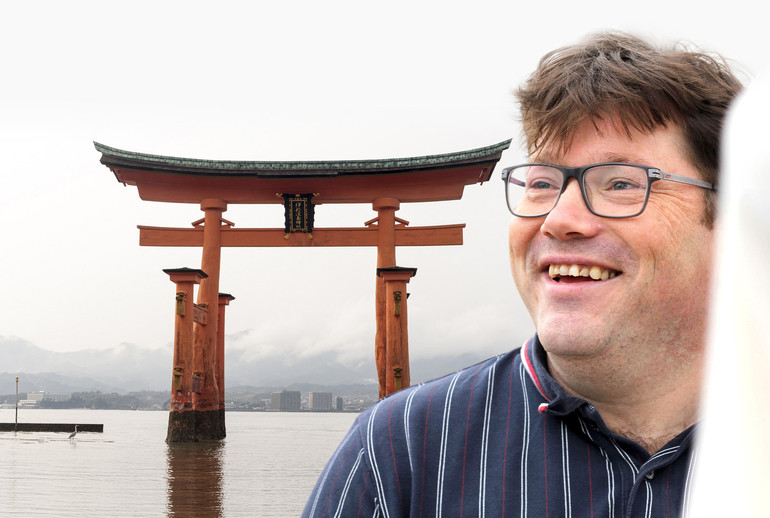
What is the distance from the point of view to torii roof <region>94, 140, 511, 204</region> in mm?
11836

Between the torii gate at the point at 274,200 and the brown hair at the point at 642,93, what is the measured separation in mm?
10117

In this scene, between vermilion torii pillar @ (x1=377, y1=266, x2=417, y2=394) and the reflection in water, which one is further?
vermilion torii pillar @ (x1=377, y1=266, x2=417, y2=394)

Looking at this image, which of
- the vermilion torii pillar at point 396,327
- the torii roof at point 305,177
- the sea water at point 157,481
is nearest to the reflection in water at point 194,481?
the sea water at point 157,481

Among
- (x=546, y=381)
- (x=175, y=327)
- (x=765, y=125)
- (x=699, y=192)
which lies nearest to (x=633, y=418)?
(x=546, y=381)

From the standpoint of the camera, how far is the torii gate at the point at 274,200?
11.8m

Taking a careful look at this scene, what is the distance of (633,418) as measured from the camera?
121 centimetres

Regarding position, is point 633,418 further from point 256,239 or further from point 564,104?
point 256,239

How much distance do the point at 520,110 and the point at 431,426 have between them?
661 millimetres

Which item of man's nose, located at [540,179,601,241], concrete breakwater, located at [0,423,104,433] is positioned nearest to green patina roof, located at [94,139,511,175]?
concrete breakwater, located at [0,423,104,433]

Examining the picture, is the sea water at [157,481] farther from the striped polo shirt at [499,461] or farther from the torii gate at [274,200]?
the striped polo shirt at [499,461]

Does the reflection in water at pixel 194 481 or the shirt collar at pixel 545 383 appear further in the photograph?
the reflection in water at pixel 194 481

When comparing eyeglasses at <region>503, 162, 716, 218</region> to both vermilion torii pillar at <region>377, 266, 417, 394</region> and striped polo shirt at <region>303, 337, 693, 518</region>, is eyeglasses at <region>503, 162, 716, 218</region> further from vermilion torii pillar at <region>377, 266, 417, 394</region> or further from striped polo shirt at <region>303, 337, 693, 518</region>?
vermilion torii pillar at <region>377, 266, 417, 394</region>

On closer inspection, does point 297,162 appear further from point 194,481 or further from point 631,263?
point 631,263

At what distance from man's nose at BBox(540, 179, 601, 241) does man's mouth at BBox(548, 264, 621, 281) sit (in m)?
0.05
